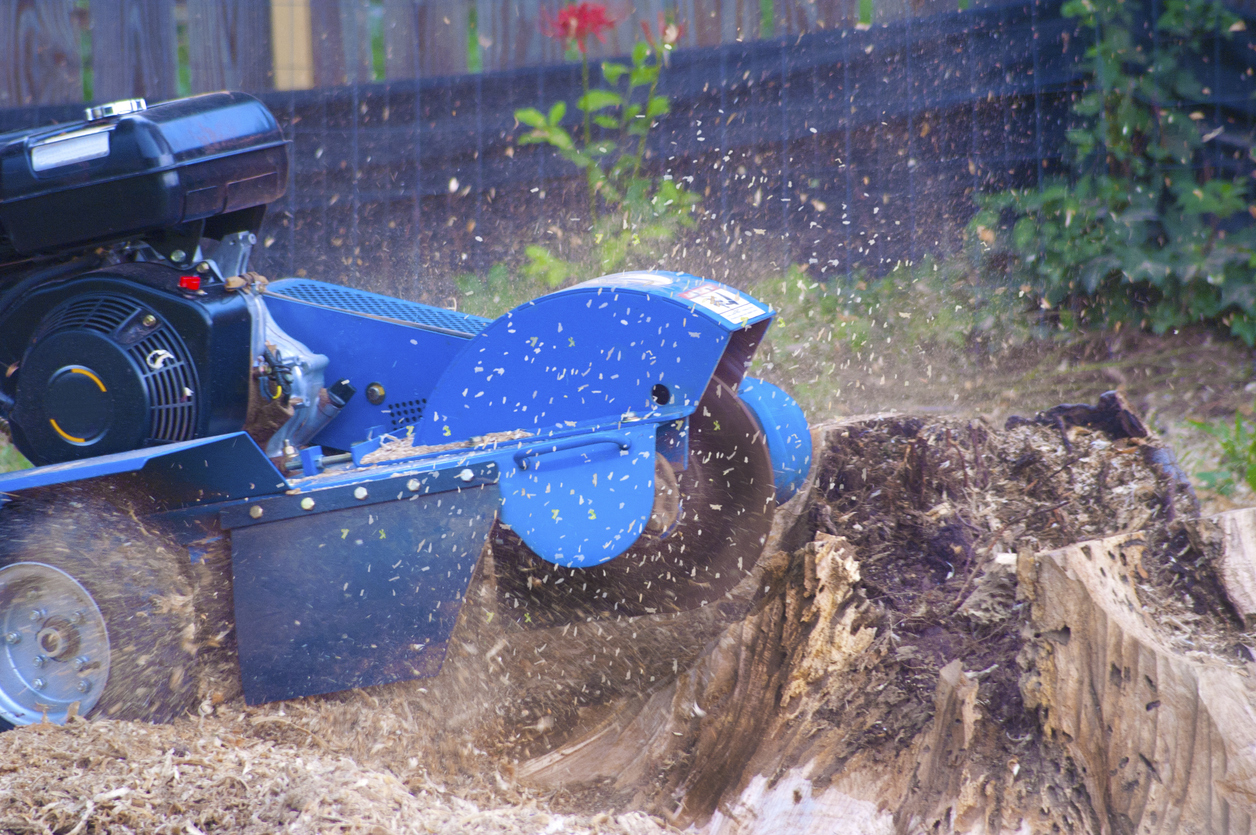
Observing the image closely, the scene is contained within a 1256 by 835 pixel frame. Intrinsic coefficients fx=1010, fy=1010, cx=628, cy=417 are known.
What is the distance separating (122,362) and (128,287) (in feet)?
0.62

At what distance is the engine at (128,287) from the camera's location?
7.20ft

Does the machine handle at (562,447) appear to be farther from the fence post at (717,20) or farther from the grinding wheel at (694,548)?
the fence post at (717,20)

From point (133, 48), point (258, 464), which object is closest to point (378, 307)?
point (258, 464)

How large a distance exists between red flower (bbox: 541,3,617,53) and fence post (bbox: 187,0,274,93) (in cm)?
158

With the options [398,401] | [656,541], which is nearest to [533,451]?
[656,541]

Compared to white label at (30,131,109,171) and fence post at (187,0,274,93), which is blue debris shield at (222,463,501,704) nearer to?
white label at (30,131,109,171)

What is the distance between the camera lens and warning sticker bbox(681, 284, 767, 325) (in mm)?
2164

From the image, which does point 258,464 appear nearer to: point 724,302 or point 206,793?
point 206,793

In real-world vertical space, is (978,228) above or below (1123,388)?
above

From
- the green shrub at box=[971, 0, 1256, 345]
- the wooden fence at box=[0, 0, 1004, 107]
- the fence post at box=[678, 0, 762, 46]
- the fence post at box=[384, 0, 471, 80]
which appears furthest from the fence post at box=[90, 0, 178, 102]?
→ the green shrub at box=[971, 0, 1256, 345]

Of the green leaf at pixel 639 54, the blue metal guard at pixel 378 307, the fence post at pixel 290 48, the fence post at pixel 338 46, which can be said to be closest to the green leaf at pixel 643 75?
the green leaf at pixel 639 54

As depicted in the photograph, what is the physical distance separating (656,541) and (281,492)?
33.7 inches

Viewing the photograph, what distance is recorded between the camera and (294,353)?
255 centimetres

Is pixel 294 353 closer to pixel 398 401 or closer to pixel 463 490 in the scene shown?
pixel 398 401
